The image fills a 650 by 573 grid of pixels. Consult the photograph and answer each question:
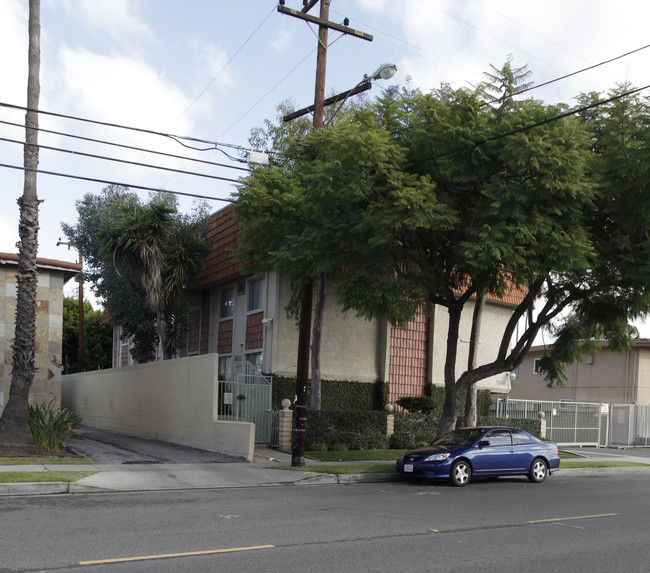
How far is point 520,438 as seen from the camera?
1628 cm

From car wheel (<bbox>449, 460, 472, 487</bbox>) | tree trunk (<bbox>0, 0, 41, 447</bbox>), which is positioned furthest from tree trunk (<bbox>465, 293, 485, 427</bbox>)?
tree trunk (<bbox>0, 0, 41, 447</bbox>)

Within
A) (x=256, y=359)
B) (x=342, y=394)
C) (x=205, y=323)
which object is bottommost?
(x=342, y=394)

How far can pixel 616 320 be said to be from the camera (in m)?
18.2

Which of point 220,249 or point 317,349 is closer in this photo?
point 317,349

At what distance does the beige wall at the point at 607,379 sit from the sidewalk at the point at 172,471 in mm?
17859

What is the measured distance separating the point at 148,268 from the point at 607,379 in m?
26.8

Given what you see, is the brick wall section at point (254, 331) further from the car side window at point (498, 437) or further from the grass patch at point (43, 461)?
the car side window at point (498, 437)

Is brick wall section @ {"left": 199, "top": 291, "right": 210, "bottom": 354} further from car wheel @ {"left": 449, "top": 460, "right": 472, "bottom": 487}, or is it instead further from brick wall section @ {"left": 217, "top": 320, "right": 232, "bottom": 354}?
car wheel @ {"left": 449, "top": 460, "right": 472, "bottom": 487}

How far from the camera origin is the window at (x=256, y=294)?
24.2m

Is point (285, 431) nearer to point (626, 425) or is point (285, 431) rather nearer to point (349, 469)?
point (349, 469)

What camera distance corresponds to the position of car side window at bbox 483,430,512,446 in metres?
15.7

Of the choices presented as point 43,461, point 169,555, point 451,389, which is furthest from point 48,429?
point 169,555

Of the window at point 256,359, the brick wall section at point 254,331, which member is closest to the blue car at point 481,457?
the window at point 256,359

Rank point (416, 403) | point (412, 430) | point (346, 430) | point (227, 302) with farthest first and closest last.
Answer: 1. point (227, 302)
2. point (416, 403)
3. point (412, 430)
4. point (346, 430)
